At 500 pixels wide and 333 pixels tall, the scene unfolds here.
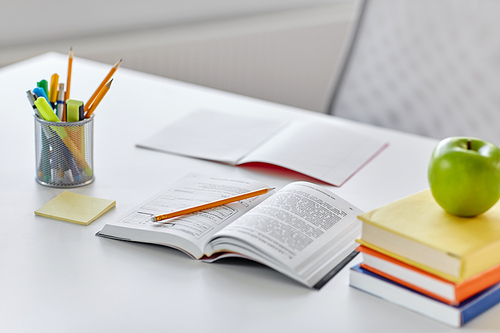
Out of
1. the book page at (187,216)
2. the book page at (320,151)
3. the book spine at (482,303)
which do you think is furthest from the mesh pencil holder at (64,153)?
the book spine at (482,303)

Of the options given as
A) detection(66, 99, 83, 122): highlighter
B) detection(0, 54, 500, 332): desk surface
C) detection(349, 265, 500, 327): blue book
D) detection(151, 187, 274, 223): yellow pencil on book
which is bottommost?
detection(0, 54, 500, 332): desk surface

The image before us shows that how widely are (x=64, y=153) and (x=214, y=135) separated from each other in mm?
364

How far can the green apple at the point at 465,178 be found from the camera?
654 mm

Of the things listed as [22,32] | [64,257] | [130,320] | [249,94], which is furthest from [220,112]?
[249,94]

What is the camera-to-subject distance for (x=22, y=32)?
74.9 inches

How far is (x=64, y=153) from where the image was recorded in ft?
2.97

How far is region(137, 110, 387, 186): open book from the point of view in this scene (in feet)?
3.47

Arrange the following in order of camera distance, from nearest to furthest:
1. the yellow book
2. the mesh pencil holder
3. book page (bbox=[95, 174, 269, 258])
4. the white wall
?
the yellow book < book page (bbox=[95, 174, 269, 258]) < the mesh pencil holder < the white wall

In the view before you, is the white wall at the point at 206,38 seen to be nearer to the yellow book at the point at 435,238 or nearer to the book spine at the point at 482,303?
the yellow book at the point at 435,238

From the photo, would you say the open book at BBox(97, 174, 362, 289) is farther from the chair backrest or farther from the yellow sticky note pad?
the chair backrest

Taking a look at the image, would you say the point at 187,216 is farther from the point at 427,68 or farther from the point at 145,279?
the point at 427,68

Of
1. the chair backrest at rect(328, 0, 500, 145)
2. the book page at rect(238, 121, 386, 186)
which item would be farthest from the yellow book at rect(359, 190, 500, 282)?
the chair backrest at rect(328, 0, 500, 145)

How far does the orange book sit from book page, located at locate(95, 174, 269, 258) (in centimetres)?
21

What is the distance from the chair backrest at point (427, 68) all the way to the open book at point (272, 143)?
377 millimetres
